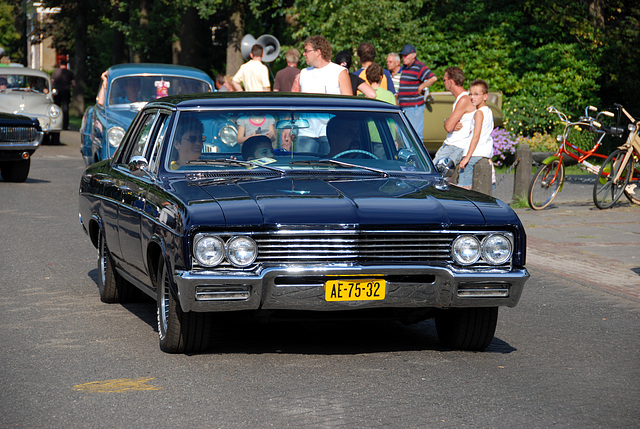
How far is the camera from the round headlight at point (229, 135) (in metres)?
7.27

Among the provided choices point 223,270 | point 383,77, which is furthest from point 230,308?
point 383,77

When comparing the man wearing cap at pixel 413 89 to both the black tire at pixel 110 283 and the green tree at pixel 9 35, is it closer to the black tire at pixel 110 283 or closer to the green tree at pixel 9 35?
the black tire at pixel 110 283

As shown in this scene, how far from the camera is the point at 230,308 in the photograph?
5930 mm

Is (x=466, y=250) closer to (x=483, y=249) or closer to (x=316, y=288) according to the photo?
(x=483, y=249)

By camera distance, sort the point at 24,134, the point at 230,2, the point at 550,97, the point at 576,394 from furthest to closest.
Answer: the point at 230,2
the point at 550,97
the point at 24,134
the point at 576,394

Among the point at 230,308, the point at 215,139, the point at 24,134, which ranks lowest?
the point at 24,134

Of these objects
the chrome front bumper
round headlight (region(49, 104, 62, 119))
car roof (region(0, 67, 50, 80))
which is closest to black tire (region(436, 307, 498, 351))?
the chrome front bumper

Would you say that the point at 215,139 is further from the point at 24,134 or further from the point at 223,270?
the point at 24,134

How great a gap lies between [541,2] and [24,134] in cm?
1283

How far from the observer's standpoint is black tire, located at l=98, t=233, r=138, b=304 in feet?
27.1

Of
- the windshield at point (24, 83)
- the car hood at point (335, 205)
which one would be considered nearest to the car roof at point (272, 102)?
the car hood at point (335, 205)

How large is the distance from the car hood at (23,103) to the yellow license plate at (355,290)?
2317 cm

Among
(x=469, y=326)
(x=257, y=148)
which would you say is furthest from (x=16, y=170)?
(x=469, y=326)

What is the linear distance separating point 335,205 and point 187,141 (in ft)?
4.96
